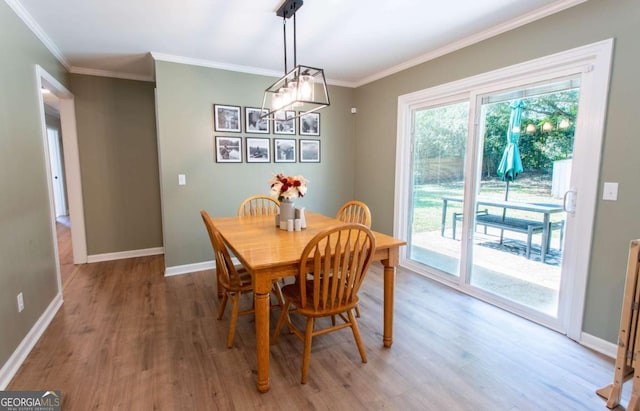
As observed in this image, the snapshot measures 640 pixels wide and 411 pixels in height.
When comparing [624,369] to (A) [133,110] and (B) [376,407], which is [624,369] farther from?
(A) [133,110]

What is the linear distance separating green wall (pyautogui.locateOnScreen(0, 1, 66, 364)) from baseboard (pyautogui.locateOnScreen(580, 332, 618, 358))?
379 cm

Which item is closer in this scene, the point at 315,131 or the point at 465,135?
the point at 465,135

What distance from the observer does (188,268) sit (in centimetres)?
381

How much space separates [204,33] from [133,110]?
194 cm

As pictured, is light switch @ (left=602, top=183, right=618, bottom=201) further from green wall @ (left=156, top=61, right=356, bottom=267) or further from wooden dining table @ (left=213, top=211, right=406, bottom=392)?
green wall @ (left=156, top=61, right=356, bottom=267)

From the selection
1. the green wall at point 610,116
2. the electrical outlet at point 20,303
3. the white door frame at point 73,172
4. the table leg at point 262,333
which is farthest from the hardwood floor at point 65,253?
the green wall at point 610,116

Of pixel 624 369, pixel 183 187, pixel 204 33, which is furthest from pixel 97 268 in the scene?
pixel 624 369

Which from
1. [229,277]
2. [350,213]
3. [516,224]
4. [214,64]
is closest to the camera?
[229,277]

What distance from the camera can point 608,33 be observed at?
2.10 metres

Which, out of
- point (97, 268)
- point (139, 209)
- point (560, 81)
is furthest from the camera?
point (139, 209)

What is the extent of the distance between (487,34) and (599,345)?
2.60m

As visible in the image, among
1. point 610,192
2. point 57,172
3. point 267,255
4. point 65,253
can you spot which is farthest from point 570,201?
point 57,172

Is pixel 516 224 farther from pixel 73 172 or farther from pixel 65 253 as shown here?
pixel 65 253

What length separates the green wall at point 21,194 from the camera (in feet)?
6.62
